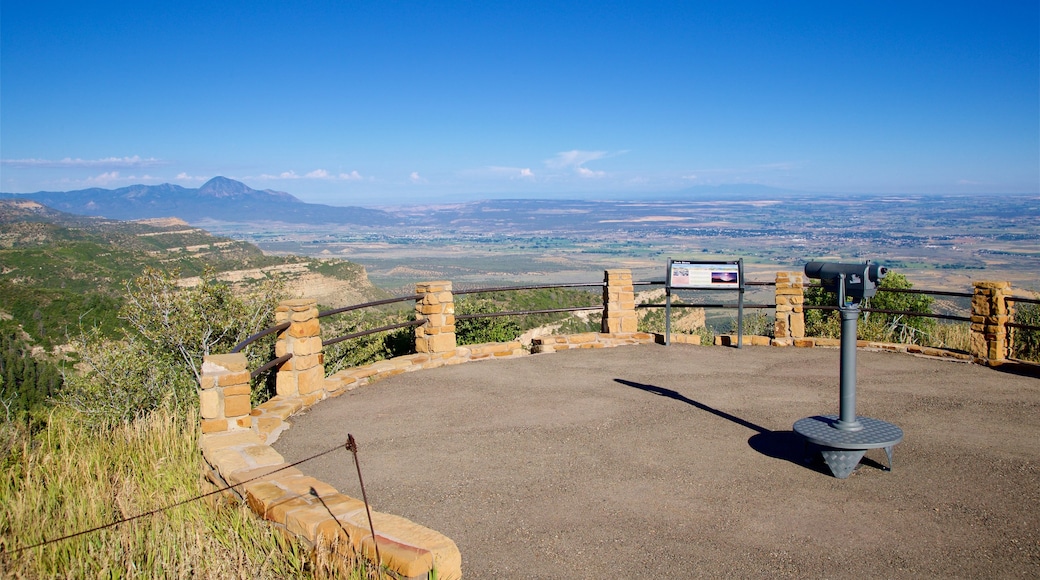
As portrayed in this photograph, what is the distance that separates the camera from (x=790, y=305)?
458 inches

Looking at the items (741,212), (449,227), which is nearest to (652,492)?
(741,212)

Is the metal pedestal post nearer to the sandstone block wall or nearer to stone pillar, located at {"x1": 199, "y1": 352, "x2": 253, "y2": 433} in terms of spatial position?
the sandstone block wall

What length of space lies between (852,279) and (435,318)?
605 cm

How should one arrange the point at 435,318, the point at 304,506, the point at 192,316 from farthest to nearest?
the point at 192,316
the point at 435,318
the point at 304,506

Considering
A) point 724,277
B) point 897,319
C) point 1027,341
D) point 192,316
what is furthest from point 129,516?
point 897,319

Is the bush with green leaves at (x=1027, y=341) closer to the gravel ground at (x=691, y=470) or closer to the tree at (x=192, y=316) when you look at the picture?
the gravel ground at (x=691, y=470)

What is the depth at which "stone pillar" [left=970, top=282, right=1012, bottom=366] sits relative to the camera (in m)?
9.73

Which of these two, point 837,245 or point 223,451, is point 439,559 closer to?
point 223,451

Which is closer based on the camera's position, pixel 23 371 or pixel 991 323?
pixel 991 323

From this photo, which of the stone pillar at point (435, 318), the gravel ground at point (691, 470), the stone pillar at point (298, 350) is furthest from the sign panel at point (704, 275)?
the stone pillar at point (298, 350)

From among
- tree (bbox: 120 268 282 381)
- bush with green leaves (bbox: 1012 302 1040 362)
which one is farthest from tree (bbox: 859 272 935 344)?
tree (bbox: 120 268 282 381)

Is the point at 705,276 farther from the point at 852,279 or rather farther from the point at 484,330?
the point at 852,279

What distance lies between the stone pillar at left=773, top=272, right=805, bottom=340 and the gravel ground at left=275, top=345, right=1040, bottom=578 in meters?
1.80

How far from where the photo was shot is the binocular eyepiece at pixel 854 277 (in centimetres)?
577
